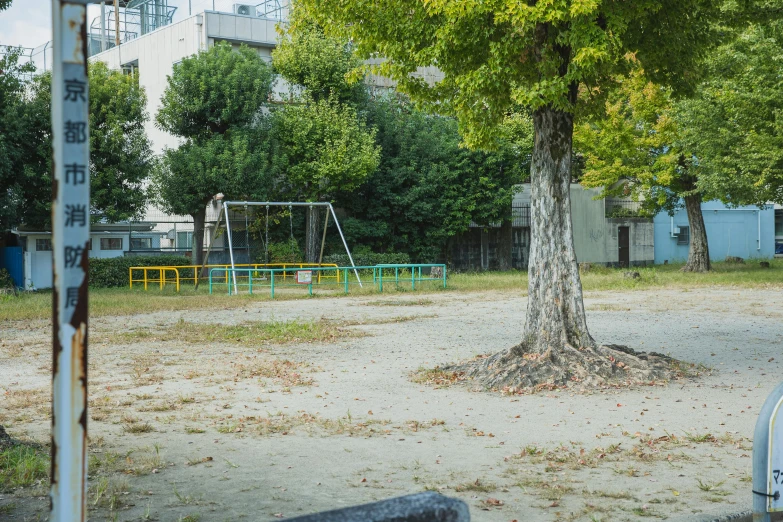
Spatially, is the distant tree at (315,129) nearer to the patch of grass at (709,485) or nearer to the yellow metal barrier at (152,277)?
the yellow metal barrier at (152,277)

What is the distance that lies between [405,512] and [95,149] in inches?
1077

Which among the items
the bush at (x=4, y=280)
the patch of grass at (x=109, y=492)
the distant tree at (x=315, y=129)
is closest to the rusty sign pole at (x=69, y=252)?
the patch of grass at (x=109, y=492)

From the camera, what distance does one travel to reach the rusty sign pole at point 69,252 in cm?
188

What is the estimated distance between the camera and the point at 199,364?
10.7 m

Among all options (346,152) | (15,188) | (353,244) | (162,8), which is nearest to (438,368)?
(15,188)

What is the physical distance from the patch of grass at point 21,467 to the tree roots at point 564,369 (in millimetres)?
4524

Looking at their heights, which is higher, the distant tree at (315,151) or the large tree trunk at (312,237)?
the distant tree at (315,151)

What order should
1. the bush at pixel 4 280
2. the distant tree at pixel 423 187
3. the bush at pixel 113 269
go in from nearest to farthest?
the bush at pixel 4 280, the bush at pixel 113 269, the distant tree at pixel 423 187

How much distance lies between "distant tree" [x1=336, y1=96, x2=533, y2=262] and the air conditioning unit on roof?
19.6 ft

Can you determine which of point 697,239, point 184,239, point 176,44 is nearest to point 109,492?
point 184,239

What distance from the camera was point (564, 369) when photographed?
29.8 ft

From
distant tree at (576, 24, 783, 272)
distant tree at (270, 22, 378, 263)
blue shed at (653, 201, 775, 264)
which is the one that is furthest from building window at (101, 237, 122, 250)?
blue shed at (653, 201, 775, 264)

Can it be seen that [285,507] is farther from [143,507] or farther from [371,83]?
[371,83]

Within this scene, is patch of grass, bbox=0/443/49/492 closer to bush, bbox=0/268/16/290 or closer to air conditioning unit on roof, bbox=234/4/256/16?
bush, bbox=0/268/16/290
